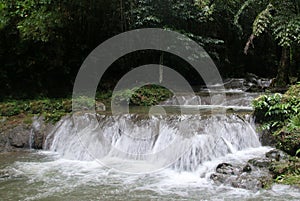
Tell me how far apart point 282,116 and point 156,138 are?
3088 millimetres

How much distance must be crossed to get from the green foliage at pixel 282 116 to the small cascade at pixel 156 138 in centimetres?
46

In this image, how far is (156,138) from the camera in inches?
285

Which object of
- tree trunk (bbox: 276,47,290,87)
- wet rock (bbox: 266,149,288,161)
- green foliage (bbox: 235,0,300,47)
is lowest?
wet rock (bbox: 266,149,288,161)

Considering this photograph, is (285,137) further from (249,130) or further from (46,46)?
(46,46)

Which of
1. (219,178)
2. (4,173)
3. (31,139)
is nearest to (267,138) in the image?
(219,178)

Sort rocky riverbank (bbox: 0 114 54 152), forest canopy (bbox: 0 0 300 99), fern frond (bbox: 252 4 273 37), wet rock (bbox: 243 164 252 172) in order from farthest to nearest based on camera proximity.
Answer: forest canopy (bbox: 0 0 300 99), fern frond (bbox: 252 4 273 37), rocky riverbank (bbox: 0 114 54 152), wet rock (bbox: 243 164 252 172)

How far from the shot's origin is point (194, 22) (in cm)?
1367

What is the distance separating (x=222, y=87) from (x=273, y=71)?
187 inches

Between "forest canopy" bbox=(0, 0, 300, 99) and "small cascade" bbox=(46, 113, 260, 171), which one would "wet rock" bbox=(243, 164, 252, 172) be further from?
"forest canopy" bbox=(0, 0, 300, 99)

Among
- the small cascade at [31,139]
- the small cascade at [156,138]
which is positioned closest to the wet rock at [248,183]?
the small cascade at [156,138]

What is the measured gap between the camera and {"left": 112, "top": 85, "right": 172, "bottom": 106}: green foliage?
11.2 metres

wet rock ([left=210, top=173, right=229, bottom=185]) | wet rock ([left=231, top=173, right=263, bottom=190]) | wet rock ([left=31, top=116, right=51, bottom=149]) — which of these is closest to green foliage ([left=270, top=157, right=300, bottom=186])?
wet rock ([left=231, top=173, right=263, bottom=190])

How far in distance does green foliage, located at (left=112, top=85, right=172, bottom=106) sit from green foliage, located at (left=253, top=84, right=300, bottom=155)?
4.71 metres

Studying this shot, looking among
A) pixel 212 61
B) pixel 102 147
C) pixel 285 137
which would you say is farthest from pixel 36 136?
pixel 212 61
